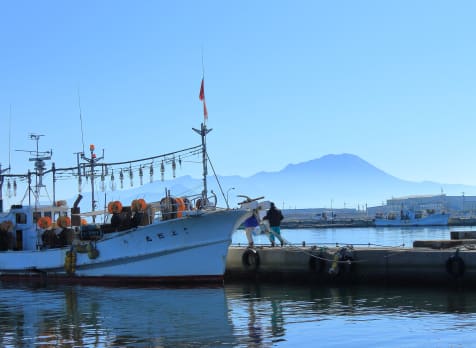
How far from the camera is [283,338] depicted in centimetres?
1873

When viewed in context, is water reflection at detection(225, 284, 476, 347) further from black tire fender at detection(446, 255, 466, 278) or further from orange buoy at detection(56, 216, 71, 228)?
orange buoy at detection(56, 216, 71, 228)

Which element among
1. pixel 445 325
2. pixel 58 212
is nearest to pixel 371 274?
pixel 445 325

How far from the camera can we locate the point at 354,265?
92.5 ft

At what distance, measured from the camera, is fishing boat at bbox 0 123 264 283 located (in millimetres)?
30750

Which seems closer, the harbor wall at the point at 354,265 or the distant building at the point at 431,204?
the harbor wall at the point at 354,265

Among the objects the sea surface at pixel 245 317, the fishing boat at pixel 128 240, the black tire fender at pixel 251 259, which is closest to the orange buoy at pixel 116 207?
the fishing boat at pixel 128 240

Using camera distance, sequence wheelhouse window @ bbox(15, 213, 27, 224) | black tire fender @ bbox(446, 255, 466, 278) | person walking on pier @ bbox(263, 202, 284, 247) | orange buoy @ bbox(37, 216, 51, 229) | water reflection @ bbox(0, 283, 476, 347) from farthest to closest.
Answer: wheelhouse window @ bbox(15, 213, 27, 224)
orange buoy @ bbox(37, 216, 51, 229)
person walking on pier @ bbox(263, 202, 284, 247)
black tire fender @ bbox(446, 255, 466, 278)
water reflection @ bbox(0, 283, 476, 347)

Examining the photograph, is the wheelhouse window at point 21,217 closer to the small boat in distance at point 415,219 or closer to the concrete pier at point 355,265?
the concrete pier at point 355,265

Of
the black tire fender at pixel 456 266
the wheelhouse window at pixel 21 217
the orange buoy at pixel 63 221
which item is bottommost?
the black tire fender at pixel 456 266

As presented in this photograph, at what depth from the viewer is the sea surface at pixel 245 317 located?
1852 centimetres

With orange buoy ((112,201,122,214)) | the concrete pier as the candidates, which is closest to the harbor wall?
the concrete pier

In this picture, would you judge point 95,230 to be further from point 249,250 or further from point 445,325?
point 445,325

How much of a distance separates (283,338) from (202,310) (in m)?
5.63

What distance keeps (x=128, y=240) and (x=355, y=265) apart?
10.1 m
